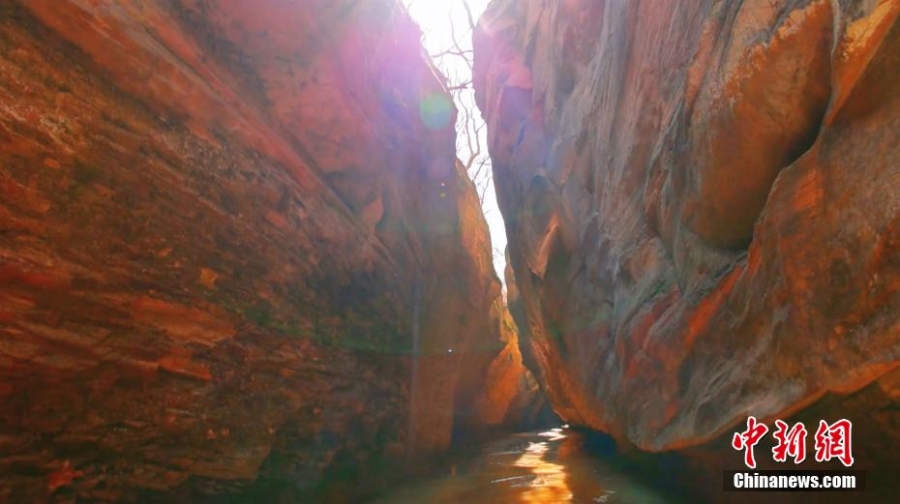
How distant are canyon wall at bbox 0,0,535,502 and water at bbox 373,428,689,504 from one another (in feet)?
2.84

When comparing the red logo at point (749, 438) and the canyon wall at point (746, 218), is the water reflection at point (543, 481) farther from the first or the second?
the red logo at point (749, 438)

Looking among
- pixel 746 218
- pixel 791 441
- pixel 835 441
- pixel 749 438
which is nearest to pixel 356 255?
pixel 746 218

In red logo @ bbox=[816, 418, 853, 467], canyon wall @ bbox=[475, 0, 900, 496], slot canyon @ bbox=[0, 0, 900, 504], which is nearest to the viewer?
canyon wall @ bbox=[475, 0, 900, 496]

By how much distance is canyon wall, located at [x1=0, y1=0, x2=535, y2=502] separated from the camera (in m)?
3.32

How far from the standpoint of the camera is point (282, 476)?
491cm

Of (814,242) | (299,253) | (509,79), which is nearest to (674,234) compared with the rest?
(814,242)

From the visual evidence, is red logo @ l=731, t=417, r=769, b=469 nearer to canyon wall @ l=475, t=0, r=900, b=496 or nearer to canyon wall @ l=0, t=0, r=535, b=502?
canyon wall @ l=475, t=0, r=900, b=496

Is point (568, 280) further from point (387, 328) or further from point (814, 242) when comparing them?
point (814, 242)

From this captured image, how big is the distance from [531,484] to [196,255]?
5090 millimetres

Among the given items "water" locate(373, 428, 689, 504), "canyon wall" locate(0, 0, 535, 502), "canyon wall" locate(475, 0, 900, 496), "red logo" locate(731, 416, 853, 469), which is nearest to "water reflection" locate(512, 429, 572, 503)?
"water" locate(373, 428, 689, 504)

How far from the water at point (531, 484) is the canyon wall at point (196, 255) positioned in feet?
2.84

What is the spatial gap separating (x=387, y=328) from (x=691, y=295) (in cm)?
456

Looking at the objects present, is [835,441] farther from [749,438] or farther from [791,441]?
[749,438]

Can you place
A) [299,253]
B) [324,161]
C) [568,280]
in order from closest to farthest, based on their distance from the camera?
[299,253], [324,161], [568,280]
